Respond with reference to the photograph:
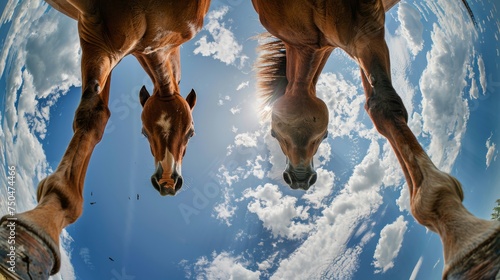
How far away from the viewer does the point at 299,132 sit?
3076mm

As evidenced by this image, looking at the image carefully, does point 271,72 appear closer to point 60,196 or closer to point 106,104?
point 106,104

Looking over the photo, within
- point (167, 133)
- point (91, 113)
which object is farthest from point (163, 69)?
point (91, 113)

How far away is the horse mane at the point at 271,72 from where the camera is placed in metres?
3.69

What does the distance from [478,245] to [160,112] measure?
259 centimetres

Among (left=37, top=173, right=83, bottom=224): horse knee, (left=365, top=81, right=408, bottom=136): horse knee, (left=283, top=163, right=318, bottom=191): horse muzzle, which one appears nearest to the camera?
(left=37, top=173, right=83, bottom=224): horse knee

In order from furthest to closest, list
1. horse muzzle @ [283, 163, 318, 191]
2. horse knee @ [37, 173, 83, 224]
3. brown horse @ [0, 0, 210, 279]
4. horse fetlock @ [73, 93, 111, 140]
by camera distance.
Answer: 1. horse muzzle @ [283, 163, 318, 191]
2. horse fetlock @ [73, 93, 111, 140]
3. horse knee @ [37, 173, 83, 224]
4. brown horse @ [0, 0, 210, 279]

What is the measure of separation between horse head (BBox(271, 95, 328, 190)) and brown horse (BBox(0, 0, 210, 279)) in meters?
0.79

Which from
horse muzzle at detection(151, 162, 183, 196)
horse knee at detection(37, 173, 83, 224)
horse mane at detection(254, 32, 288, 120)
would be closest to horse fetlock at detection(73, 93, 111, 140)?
horse knee at detection(37, 173, 83, 224)

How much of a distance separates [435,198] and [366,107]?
0.70 m

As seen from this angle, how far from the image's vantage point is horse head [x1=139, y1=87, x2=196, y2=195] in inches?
122

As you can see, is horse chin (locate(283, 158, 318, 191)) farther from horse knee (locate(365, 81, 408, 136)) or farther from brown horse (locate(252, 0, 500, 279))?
horse knee (locate(365, 81, 408, 136))

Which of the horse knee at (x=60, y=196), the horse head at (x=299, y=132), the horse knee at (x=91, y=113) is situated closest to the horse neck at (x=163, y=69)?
the horse head at (x=299, y=132)

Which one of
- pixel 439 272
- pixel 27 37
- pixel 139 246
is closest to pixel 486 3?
pixel 439 272

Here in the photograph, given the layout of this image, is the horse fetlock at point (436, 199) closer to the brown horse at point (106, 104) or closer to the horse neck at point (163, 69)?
the brown horse at point (106, 104)
